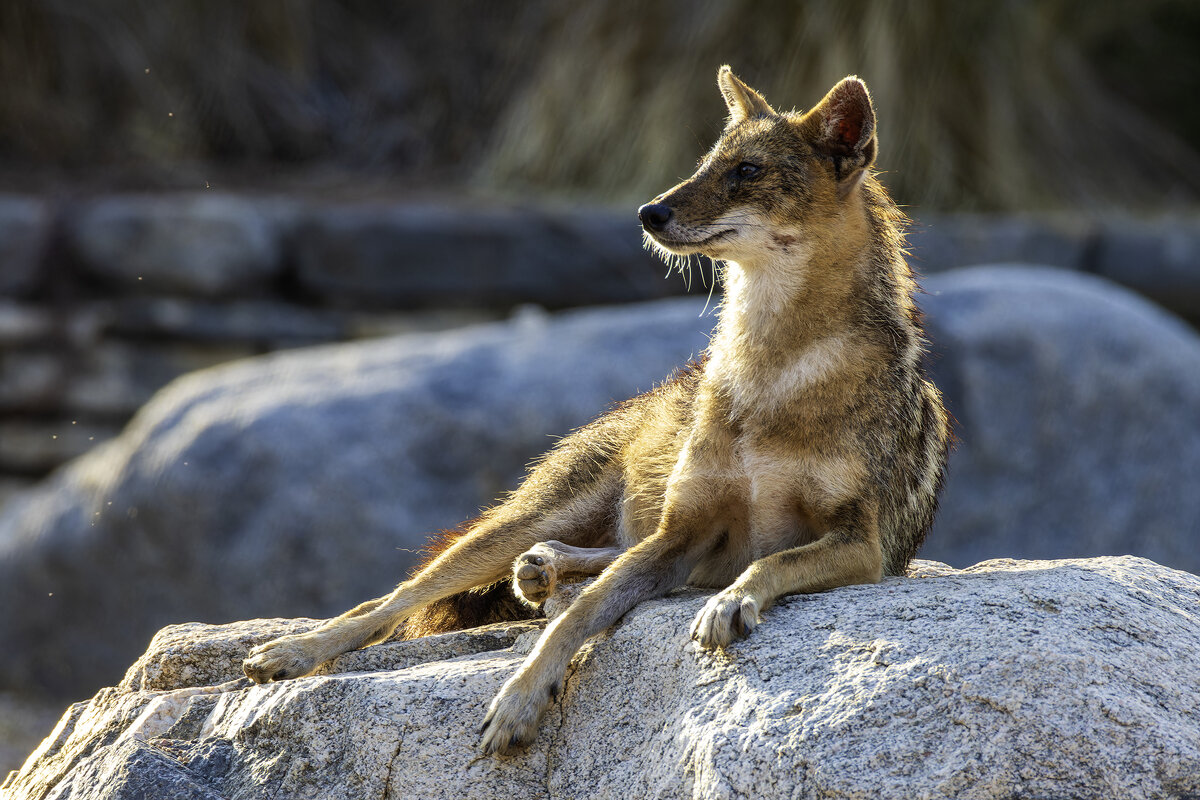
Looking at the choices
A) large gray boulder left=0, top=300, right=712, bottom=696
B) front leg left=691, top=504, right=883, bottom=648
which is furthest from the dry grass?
front leg left=691, top=504, right=883, bottom=648

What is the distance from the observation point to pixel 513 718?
3418mm

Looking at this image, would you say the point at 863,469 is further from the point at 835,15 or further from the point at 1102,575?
the point at 835,15

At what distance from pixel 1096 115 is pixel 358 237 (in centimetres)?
661

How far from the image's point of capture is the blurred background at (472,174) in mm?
10727

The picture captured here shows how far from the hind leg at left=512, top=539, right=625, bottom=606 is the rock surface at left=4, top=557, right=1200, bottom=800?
0.17m

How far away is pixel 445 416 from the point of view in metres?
8.00

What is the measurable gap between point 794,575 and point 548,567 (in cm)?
81

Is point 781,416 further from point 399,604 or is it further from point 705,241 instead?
point 399,604

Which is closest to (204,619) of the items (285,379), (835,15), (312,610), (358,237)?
(312,610)

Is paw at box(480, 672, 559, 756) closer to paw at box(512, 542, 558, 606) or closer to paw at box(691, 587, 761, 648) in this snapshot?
paw at box(691, 587, 761, 648)

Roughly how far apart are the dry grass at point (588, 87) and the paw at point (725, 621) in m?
6.97

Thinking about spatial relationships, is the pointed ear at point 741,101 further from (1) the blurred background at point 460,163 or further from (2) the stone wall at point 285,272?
(2) the stone wall at point 285,272

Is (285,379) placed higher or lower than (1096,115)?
lower

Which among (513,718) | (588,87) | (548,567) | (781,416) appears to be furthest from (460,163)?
(513,718)
